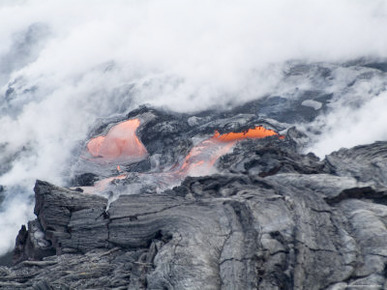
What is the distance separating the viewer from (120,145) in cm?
2812

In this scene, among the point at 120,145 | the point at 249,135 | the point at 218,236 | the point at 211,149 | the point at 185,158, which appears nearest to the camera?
the point at 218,236

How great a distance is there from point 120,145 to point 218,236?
15.3 m

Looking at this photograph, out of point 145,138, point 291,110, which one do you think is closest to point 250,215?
point 145,138

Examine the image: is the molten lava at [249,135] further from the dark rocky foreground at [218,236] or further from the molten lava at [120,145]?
the dark rocky foreground at [218,236]

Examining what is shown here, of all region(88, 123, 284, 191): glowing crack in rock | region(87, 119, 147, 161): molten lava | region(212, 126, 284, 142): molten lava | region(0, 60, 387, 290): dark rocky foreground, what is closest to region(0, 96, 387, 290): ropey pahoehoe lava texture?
region(0, 60, 387, 290): dark rocky foreground

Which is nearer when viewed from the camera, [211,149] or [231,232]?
[231,232]

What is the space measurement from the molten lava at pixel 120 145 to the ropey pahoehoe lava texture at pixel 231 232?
8.25m

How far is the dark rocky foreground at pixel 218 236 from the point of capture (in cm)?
1263

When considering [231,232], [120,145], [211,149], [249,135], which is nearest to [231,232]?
[231,232]

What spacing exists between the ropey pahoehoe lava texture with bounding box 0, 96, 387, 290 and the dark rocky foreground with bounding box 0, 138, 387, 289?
0.10 feet

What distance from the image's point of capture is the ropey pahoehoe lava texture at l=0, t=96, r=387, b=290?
12.7 metres

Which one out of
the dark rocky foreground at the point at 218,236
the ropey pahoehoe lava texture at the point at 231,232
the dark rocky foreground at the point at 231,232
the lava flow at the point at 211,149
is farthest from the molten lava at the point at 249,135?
the dark rocky foreground at the point at 218,236

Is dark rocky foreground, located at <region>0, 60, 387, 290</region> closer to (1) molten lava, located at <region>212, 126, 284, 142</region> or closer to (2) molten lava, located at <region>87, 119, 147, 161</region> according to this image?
(1) molten lava, located at <region>212, 126, 284, 142</region>

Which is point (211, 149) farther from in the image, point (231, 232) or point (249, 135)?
point (231, 232)
